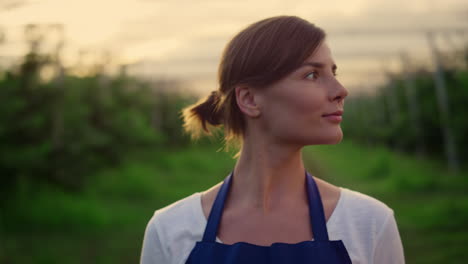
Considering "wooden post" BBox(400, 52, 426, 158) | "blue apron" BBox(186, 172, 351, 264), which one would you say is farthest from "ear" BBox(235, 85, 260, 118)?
"wooden post" BBox(400, 52, 426, 158)

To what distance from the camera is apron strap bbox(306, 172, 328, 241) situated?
1555 mm

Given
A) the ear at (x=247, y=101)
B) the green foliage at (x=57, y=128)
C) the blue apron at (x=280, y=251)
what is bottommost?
the green foliage at (x=57, y=128)

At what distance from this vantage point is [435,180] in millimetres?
10602

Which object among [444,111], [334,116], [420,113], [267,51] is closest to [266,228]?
[334,116]

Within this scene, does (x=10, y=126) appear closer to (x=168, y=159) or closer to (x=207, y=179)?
(x=207, y=179)

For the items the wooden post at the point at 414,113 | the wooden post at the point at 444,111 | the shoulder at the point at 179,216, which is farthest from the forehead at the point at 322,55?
the wooden post at the point at 414,113

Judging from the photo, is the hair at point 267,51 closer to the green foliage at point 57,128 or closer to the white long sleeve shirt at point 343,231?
the white long sleeve shirt at point 343,231

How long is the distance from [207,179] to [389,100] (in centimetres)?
890

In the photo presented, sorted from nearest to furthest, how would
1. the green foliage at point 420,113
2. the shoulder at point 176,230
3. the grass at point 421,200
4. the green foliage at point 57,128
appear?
the shoulder at point 176,230 < the grass at point 421,200 < the green foliage at point 57,128 < the green foliage at point 420,113

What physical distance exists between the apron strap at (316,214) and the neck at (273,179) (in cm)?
4

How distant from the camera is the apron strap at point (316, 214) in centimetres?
155

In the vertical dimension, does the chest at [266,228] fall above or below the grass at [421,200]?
above

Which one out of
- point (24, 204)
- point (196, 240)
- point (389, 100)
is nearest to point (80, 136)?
point (24, 204)

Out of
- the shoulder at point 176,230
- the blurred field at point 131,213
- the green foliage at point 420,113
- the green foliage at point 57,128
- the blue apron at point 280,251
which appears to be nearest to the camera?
the blue apron at point 280,251
